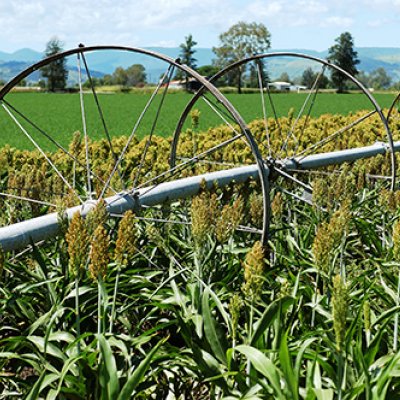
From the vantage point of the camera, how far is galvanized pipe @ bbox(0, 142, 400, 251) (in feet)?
9.39

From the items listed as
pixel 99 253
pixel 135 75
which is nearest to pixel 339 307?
pixel 99 253

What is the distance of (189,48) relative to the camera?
110 metres

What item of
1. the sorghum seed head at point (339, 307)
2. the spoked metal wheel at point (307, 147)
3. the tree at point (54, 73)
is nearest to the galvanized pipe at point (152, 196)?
the spoked metal wheel at point (307, 147)

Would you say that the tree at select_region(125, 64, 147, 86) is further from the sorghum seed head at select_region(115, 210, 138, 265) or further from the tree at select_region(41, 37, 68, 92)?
the sorghum seed head at select_region(115, 210, 138, 265)

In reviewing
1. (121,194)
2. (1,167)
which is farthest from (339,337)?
(1,167)

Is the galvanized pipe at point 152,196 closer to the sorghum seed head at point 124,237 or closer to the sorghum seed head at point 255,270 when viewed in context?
the sorghum seed head at point 124,237

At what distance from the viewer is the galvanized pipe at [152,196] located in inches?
113

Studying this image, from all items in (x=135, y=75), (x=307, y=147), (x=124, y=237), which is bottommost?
(x=307, y=147)

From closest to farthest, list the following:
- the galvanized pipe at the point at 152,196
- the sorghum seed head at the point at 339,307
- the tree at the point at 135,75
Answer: the sorghum seed head at the point at 339,307 < the galvanized pipe at the point at 152,196 < the tree at the point at 135,75

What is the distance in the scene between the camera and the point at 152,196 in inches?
149

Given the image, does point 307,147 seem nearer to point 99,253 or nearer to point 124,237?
point 124,237

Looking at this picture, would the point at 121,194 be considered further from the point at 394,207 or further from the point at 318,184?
the point at 394,207

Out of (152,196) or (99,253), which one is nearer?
(99,253)

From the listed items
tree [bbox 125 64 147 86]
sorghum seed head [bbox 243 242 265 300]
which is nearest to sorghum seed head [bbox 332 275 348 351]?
sorghum seed head [bbox 243 242 265 300]
